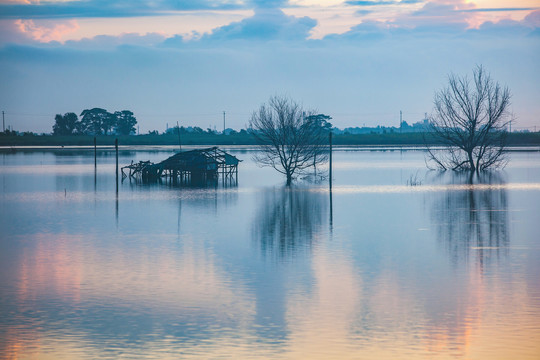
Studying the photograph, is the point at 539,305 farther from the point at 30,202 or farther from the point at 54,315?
the point at 30,202

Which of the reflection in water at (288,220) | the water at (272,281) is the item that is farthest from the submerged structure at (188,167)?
the water at (272,281)

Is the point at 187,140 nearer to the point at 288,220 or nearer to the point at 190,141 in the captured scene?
the point at 190,141

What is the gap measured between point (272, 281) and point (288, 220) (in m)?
14.1

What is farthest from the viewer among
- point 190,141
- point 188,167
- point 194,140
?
point 194,140

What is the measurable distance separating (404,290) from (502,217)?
1705 cm

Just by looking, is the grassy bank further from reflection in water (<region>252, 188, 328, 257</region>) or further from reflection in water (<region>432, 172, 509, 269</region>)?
reflection in water (<region>252, 188, 328, 257</region>)

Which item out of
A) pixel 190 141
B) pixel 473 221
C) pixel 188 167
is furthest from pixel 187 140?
pixel 473 221

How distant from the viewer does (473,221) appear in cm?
3206

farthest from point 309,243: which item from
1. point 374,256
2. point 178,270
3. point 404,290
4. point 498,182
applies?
point 498,182

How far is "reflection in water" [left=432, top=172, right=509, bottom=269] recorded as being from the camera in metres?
24.4

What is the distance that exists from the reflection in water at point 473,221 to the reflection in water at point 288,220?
4957 mm

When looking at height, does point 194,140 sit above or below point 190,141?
above

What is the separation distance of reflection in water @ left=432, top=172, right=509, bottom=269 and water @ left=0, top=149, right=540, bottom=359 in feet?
0.39

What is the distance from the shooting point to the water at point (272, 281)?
1365cm
